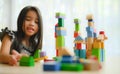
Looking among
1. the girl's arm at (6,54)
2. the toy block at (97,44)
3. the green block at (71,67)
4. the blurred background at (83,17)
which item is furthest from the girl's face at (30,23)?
the blurred background at (83,17)

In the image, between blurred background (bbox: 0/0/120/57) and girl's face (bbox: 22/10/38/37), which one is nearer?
girl's face (bbox: 22/10/38/37)

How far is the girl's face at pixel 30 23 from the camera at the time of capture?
0.82 meters

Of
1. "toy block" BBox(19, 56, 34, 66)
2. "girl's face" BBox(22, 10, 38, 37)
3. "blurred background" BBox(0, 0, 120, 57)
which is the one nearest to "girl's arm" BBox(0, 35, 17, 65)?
"toy block" BBox(19, 56, 34, 66)

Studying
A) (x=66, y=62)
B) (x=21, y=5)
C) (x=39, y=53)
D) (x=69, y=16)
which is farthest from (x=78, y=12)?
(x=66, y=62)

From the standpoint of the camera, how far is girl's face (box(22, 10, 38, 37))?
0.82m

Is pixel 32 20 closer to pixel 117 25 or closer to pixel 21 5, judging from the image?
pixel 117 25

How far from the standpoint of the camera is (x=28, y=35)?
0.90m

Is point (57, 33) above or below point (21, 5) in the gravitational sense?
below

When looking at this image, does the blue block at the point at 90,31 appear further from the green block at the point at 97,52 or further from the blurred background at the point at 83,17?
the blurred background at the point at 83,17

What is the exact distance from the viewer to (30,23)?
81 centimetres

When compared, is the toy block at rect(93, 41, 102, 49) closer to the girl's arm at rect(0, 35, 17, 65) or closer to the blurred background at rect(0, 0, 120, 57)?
the girl's arm at rect(0, 35, 17, 65)

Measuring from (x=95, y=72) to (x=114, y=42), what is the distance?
1806 millimetres

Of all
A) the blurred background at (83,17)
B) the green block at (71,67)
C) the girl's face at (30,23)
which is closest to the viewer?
the green block at (71,67)

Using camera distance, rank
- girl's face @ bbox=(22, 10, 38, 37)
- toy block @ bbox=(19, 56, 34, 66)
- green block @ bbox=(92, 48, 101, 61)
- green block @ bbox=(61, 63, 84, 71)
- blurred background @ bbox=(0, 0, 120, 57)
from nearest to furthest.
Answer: green block @ bbox=(61, 63, 84, 71) < toy block @ bbox=(19, 56, 34, 66) < green block @ bbox=(92, 48, 101, 61) < girl's face @ bbox=(22, 10, 38, 37) < blurred background @ bbox=(0, 0, 120, 57)
